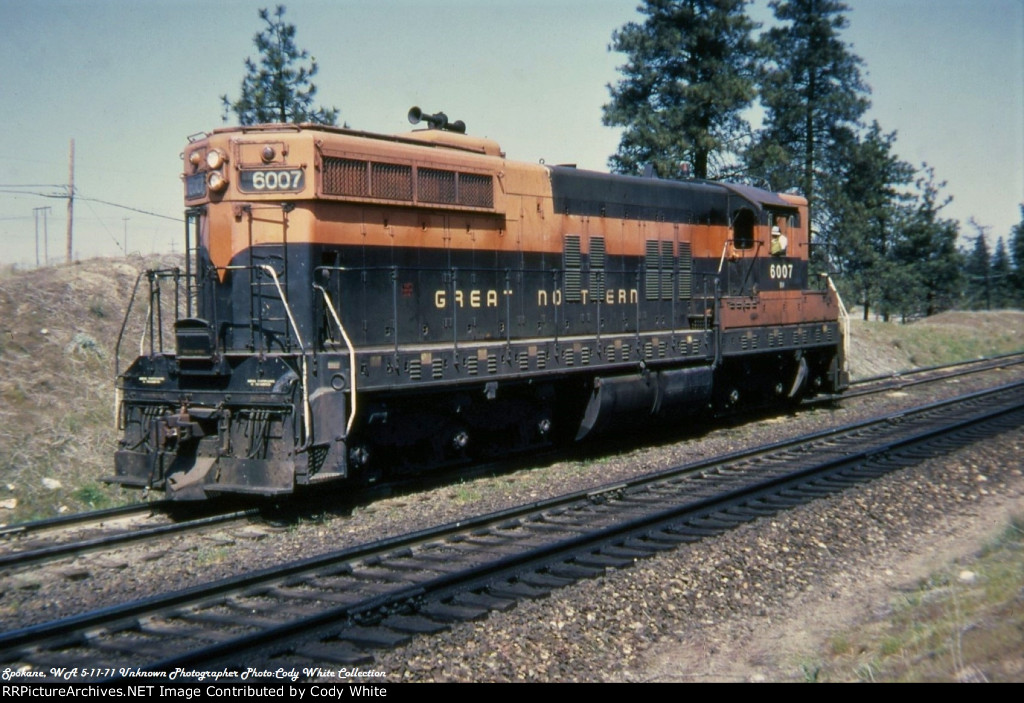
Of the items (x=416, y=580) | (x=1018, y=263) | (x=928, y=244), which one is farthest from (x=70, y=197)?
(x=1018, y=263)

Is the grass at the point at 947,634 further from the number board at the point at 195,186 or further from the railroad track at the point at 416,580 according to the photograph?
the number board at the point at 195,186

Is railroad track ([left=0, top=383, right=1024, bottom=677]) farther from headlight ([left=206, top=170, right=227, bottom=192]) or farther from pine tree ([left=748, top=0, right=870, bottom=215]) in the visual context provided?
pine tree ([left=748, top=0, right=870, bottom=215])

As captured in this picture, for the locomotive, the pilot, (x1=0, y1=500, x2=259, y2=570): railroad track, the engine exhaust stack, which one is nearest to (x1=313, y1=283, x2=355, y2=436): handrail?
the locomotive

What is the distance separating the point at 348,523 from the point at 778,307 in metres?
9.07

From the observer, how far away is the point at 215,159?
8.77 meters

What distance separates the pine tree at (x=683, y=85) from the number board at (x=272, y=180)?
725 inches

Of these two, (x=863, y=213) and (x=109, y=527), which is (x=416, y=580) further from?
(x=863, y=213)

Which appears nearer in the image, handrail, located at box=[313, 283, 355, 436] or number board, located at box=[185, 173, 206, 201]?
handrail, located at box=[313, 283, 355, 436]

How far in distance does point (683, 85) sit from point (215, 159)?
1999 centimetres

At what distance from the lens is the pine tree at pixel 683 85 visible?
84.6 ft

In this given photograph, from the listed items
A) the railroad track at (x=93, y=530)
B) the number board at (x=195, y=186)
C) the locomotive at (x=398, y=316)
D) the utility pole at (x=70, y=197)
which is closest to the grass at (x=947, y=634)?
the locomotive at (x=398, y=316)

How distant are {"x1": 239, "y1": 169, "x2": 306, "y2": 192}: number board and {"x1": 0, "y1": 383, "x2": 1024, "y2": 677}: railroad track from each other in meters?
3.74

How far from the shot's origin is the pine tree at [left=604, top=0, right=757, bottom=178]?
25.8m

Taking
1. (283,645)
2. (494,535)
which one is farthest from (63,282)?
(283,645)
